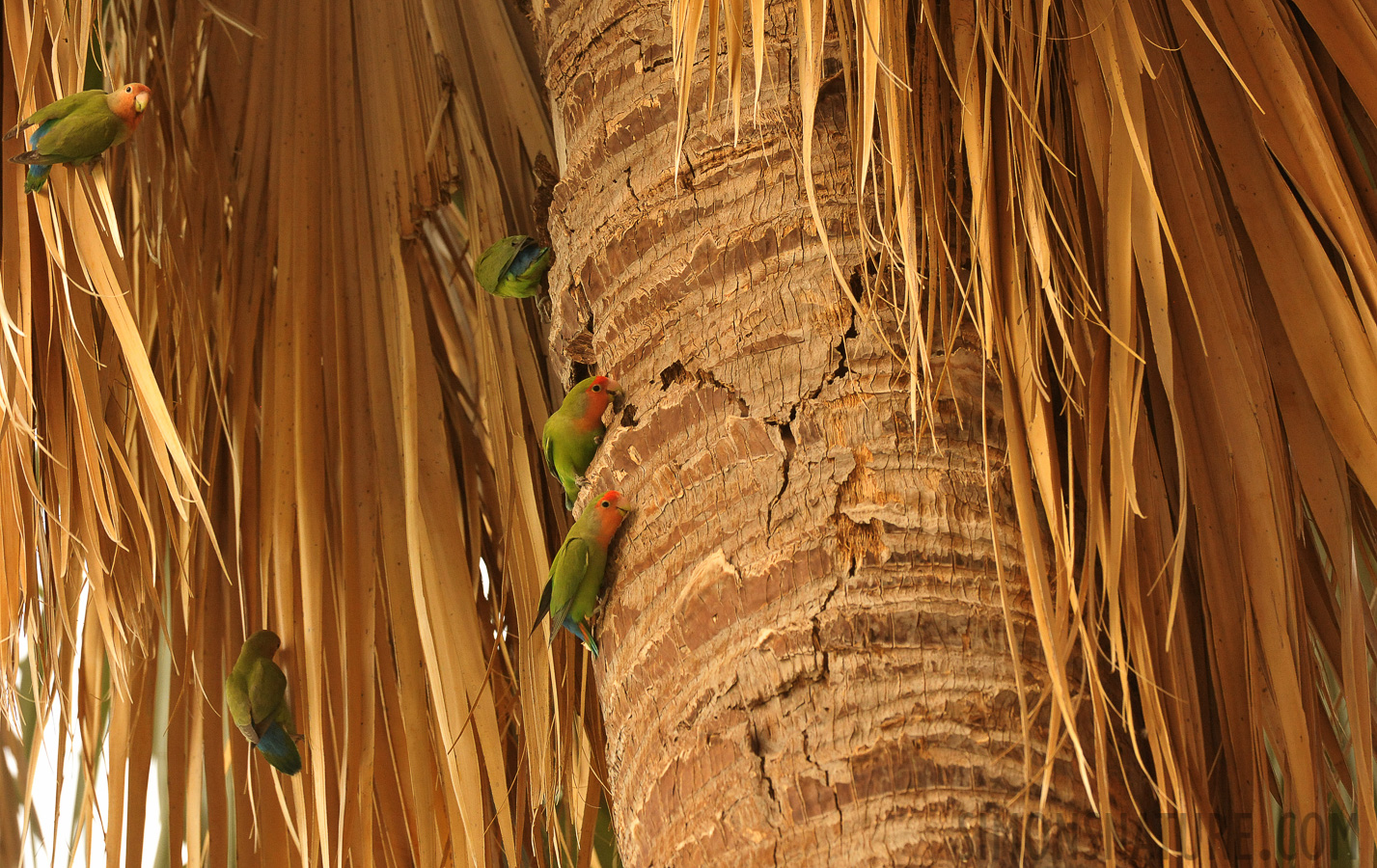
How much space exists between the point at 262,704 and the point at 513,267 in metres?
0.68

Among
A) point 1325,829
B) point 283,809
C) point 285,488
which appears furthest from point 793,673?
point 285,488

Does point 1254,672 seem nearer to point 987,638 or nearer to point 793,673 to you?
point 987,638

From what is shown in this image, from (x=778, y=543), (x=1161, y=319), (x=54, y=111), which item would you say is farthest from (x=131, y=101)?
(x=1161, y=319)

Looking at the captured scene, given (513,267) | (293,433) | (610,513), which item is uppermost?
(513,267)

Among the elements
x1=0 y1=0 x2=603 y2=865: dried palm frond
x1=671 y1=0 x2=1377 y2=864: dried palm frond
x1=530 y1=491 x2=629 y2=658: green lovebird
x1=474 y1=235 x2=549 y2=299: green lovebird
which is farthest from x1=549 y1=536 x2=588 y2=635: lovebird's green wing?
x1=474 y1=235 x2=549 y2=299: green lovebird

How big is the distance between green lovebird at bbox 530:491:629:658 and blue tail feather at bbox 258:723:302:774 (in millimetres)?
428

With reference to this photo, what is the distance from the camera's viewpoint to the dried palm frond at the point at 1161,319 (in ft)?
3.35

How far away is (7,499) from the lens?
1.46m

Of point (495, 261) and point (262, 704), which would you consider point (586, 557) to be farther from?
point (495, 261)

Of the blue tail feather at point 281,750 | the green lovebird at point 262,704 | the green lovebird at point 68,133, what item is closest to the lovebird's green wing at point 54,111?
the green lovebird at point 68,133

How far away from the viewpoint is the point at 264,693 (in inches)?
56.8

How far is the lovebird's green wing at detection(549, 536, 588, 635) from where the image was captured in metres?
1.21

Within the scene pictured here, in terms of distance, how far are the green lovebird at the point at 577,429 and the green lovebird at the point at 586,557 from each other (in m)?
0.11

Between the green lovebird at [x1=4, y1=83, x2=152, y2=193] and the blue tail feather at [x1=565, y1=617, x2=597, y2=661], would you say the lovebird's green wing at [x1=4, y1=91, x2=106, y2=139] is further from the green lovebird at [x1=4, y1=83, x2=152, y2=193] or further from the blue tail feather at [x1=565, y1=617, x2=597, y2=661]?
the blue tail feather at [x1=565, y1=617, x2=597, y2=661]
